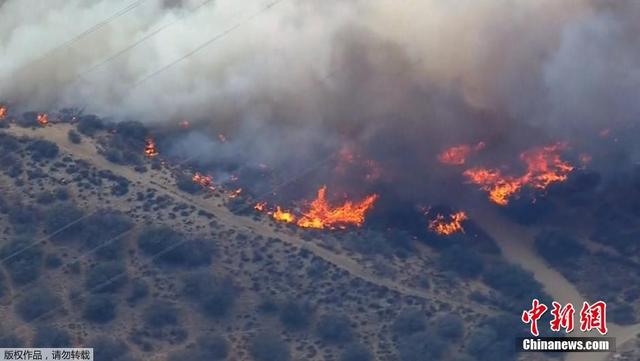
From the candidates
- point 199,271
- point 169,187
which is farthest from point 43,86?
point 199,271

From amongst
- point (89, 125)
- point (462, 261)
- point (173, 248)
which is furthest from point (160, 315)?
point (462, 261)

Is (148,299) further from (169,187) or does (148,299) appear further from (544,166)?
(544,166)

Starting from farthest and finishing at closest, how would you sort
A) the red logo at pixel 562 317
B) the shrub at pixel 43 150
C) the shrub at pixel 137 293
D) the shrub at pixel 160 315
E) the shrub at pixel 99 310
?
the shrub at pixel 43 150, the shrub at pixel 137 293, the red logo at pixel 562 317, the shrub at pixel 99 310, the shrub at pixel 160 315

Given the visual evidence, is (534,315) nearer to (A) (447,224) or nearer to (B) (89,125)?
(A) (447,224)

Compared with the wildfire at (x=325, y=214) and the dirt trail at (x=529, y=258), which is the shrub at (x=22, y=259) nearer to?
the wildfire at (x=325, y=214)

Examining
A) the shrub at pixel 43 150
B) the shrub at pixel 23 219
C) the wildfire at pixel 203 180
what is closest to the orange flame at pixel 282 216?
the wildfire at pixel 203 180
